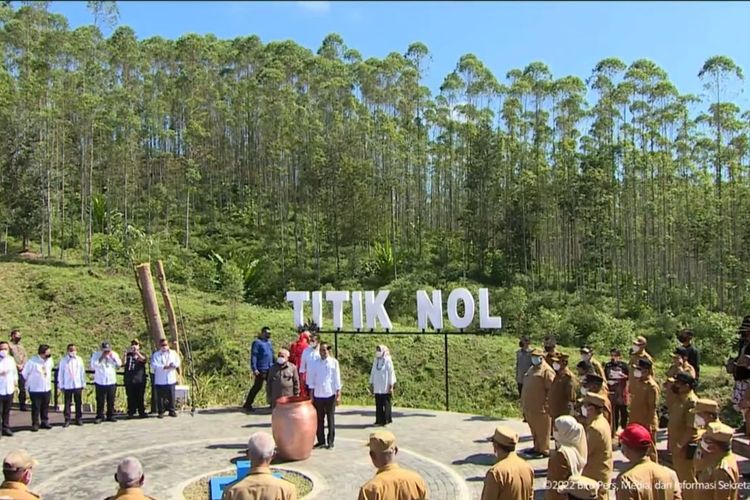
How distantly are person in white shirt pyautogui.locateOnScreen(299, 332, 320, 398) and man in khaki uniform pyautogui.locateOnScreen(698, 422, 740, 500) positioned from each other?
5.97 meters

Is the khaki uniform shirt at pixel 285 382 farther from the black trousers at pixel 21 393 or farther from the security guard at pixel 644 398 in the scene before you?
the black trousers at pixel 21 393

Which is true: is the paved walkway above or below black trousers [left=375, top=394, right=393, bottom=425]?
below

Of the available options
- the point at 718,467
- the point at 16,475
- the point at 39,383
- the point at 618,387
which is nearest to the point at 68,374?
the point at 39,383

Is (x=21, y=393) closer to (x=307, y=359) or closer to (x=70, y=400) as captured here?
(x=70, y=400)

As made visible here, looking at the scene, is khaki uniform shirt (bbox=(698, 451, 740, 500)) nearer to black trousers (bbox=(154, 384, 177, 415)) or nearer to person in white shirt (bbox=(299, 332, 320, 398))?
→ person in white shirt (bbox=(299, 332, 320, 398))

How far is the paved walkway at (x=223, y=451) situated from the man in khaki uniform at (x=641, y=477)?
3.53 metres

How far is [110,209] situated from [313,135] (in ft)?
35.3

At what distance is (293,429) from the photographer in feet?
28.7

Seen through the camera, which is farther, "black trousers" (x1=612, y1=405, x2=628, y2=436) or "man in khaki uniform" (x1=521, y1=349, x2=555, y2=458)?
"black trousers" (x1=612, y1=405, x2=628, y2=436)

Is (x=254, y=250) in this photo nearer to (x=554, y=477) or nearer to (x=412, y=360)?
(x=412, y=360)

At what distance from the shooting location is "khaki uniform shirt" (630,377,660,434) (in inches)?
306

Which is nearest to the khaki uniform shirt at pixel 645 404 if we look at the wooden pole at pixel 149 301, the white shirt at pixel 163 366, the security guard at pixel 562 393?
the security guard at pixel 562 393

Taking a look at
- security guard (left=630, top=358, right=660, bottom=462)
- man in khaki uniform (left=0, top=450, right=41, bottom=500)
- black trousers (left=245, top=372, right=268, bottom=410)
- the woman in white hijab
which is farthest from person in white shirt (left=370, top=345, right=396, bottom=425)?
man in khaki uniform (left=0, top=450, right=41, bottom=500)

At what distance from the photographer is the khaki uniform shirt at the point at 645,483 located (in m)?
4.01
